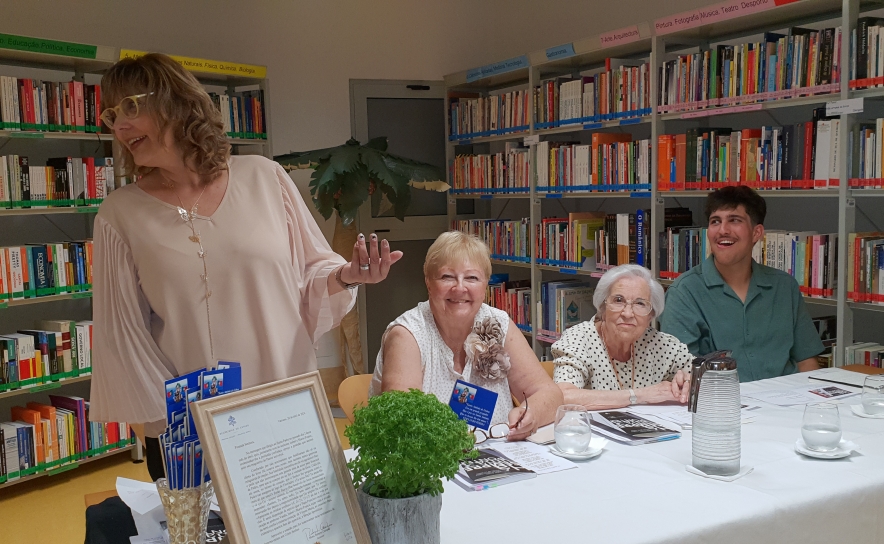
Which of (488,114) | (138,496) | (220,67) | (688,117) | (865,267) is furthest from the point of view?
(488,114)

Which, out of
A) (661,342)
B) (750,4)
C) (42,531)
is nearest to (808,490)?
(661,342)

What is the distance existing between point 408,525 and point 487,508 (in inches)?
14.6

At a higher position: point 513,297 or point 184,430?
point 184,430

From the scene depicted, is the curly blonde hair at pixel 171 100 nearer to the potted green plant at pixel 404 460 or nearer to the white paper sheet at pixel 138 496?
the white paper sheet at pixel 138 496

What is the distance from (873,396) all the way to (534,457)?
1.10 metres

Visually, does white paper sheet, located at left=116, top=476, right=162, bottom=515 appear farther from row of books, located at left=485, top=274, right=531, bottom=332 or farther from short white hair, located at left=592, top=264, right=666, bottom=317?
row of books, located at left=485, top=274, right=531, bottom=332

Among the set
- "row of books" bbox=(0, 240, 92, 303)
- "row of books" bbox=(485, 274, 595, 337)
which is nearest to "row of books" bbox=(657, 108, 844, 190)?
"row of books" bbox=(485, 274, 595, 337)

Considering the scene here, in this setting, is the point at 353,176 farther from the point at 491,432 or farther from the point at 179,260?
the point at 179,260

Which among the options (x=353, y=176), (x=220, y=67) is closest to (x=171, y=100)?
(x=220, y=67)

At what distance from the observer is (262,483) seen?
1.17m

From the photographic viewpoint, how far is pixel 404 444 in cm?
120

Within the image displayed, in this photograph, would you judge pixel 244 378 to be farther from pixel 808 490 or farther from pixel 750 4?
pixel 750 4

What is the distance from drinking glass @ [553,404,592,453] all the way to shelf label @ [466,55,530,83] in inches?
149

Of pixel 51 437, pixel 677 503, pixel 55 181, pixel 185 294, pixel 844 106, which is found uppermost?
pixel 844 106
